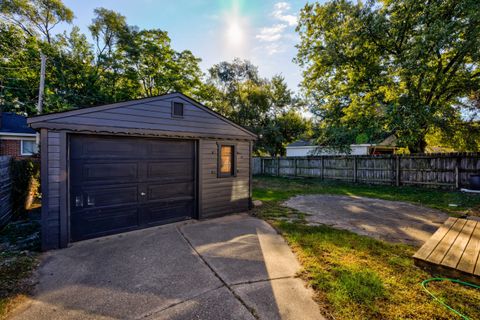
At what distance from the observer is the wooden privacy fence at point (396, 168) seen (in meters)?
8.66

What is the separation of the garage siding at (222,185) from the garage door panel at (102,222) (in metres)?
1.69

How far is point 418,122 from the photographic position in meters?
8.38

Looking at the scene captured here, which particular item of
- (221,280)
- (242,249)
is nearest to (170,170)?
(242,249)

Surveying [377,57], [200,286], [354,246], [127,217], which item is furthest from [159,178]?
[377,57]

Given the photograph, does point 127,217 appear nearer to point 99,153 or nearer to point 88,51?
point 99,153

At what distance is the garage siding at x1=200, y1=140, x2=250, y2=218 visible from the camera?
5.41 meters

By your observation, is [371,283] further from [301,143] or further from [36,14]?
[36,14]

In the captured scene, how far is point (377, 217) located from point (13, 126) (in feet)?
58.1

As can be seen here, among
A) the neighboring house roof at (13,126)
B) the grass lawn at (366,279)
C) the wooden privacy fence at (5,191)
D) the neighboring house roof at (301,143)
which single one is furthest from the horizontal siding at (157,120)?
the neighboring house roof at (301,143)

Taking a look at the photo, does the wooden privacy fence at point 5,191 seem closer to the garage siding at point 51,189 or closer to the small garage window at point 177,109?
the garage siding at point 51,189

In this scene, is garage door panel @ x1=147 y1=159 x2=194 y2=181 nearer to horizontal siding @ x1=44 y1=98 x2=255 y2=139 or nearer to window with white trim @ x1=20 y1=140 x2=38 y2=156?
horizontal siding @ x1=44 y1=98 x2=255 y2=139

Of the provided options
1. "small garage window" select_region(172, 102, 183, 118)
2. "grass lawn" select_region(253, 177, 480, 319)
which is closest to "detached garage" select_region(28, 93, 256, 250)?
"small garage window" select_region(172, 102, 183, 118)

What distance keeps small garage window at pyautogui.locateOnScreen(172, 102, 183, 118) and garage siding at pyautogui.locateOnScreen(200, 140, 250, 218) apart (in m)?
0.90

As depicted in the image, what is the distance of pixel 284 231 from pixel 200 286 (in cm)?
243
